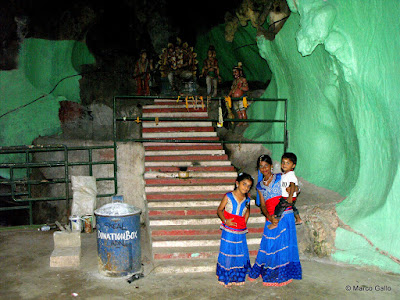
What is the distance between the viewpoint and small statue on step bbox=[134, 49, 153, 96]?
38.7 feet

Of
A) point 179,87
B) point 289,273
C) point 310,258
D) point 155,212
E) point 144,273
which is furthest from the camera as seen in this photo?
point 179,87

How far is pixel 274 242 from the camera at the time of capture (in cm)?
471

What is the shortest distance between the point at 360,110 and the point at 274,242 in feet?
8.10

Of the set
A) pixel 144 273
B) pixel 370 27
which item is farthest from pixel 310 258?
pixel 370 27

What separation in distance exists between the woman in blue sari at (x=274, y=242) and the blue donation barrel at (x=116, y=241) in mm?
1683

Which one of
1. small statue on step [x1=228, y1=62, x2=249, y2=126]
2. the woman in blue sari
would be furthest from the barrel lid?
small statue on step [x1=228, y1=62, x2=249, y2=126]

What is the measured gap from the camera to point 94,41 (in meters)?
13.0

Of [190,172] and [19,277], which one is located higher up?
[190,172]

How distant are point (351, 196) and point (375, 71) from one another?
6.26 ft

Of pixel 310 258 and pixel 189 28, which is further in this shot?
pixel 189 28

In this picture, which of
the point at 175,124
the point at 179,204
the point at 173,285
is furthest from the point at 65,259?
the point at 175,124

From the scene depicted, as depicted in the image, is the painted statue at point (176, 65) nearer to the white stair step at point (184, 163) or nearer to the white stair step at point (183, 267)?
the white stair step at point (184, 163)

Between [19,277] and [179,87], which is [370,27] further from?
[179,87]

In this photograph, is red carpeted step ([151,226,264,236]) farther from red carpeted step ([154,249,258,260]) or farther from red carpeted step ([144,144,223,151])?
red carpeted step ([144,144,223,151])
